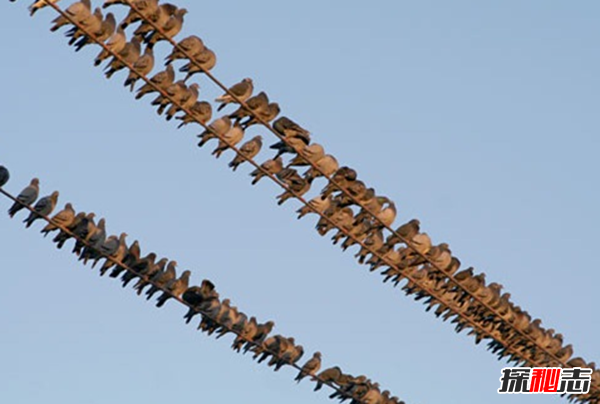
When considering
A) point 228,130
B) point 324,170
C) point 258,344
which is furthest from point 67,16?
point 258,344

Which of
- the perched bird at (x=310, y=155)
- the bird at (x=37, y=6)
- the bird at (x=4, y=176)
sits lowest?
the bird at (x=4, y=176)

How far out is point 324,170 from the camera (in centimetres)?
2833

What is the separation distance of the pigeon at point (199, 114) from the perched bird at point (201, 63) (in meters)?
0.46

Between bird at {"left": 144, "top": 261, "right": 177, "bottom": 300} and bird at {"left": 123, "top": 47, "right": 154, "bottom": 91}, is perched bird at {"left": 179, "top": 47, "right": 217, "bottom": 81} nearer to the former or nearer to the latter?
bird at {"left": 123, "top": 47, "right": 154, "bottom": 91}

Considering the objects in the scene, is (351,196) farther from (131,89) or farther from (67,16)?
(67,16)

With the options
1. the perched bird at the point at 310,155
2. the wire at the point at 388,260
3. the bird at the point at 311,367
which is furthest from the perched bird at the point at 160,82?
the bird at the point at 311,367

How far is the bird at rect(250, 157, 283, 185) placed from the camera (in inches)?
1108

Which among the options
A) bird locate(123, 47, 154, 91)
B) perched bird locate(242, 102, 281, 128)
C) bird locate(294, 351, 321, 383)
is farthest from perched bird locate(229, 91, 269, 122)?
bird locate(294, 351, 321, 383)

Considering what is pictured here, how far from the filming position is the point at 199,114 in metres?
26.6

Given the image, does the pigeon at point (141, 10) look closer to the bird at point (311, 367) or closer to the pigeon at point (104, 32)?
the pigeon at point (104, 32)

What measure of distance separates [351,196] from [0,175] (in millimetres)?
6454

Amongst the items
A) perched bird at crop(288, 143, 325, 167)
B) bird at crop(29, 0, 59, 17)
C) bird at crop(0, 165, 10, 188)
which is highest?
perched bird at crop(288, 143, 325, 167)

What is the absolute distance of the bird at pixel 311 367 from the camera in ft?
104

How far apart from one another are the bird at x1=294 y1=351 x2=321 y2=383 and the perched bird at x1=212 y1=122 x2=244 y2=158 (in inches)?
224
